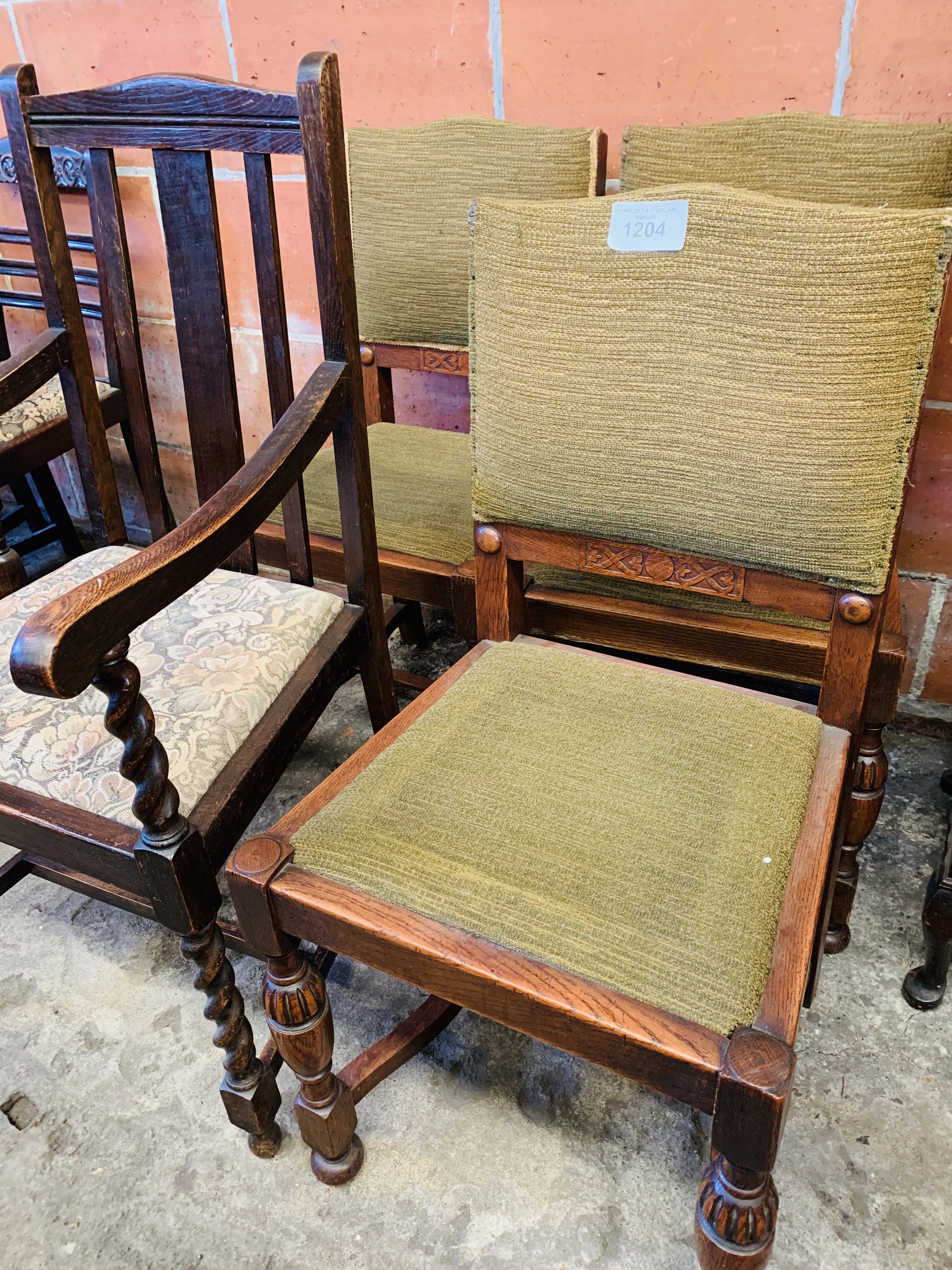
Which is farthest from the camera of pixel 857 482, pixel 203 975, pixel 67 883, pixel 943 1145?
pixel 67 883

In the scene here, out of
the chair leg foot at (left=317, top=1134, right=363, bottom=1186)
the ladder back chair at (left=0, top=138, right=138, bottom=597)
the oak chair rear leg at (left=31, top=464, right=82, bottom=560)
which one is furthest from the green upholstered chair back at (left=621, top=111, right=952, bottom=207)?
the oak chair rear leg at (left=31, top=464, right=82, bottom=560)

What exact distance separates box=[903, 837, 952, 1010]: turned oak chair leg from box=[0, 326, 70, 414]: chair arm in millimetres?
1488

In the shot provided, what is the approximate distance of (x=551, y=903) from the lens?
826mm

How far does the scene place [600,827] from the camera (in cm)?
90

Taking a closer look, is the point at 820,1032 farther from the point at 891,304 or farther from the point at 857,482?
the point at 891,304

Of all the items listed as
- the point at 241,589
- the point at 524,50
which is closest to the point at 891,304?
the point at 241,589

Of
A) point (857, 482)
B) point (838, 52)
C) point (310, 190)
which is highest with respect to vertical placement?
point (838, 52)

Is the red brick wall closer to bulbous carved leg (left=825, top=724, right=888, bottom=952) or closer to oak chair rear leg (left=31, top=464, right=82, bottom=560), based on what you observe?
oak chair rear leg (left=31, top=464, right=82, bottom=560)

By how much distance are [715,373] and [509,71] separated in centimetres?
A: 117

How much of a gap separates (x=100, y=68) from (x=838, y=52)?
→ 69.6 inches

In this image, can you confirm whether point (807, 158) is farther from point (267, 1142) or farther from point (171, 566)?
point (267, 1142)

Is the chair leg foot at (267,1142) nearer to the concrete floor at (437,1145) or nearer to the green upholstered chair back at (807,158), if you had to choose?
the concrete floor at (437,1145)

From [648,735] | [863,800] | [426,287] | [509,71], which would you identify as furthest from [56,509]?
[863,800]

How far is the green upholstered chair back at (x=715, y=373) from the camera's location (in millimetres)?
877
